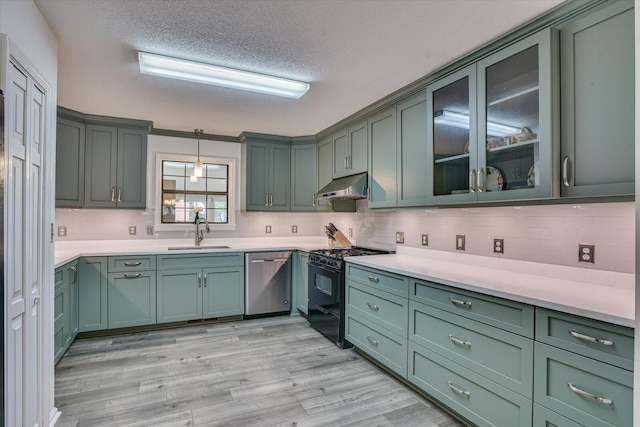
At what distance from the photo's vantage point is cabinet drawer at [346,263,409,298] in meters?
2.46

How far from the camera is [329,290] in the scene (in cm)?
339

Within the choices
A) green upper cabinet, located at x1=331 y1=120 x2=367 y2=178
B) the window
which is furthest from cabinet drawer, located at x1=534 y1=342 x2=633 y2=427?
the window

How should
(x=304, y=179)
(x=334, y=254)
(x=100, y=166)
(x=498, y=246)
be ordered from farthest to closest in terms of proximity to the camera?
(x=304, y=179) < (x=100, y=166) < (x=334, y=254) < (x=498, y=246)

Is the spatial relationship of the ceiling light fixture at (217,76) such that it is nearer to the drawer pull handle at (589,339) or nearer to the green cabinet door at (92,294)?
the green cabinet door at (92,294)

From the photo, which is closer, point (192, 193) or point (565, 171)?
point (565, 171)

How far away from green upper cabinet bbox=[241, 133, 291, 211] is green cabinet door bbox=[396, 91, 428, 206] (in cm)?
201

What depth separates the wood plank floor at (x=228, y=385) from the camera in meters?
2.12

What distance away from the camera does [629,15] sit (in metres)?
1.50

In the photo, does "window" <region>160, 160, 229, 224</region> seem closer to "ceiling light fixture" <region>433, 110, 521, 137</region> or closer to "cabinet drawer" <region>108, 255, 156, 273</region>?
"cabinet drawer" <region>108, 255, 156, 273</region>

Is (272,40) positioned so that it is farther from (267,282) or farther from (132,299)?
(132,299)

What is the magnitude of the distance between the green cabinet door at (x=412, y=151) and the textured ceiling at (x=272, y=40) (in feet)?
0.74

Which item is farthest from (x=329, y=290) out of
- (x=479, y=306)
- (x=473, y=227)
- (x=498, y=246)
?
(x=479, y=306)

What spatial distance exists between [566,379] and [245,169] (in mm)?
3880

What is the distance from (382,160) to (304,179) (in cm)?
161
